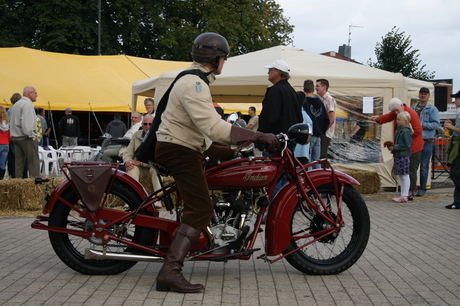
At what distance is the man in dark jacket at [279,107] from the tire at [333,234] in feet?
8.18

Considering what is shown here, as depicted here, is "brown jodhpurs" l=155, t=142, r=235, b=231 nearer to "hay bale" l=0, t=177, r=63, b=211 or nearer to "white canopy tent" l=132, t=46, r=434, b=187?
"hay bale" l=0, t=177, r=63, b=211

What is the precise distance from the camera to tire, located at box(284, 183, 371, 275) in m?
4.93

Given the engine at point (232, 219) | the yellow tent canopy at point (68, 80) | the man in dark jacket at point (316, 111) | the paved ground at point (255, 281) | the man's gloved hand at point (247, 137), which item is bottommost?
the paved ground at point (255, 281)

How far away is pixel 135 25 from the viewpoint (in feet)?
119

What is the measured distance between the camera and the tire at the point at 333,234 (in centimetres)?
493

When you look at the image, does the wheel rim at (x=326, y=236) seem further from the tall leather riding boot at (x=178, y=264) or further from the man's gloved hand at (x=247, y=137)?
the tall leather riding boot at (x=178, y=264)

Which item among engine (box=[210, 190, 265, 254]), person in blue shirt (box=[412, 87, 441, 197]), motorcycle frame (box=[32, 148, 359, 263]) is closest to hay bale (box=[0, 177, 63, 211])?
motorcycle frame (box=[32, 148, 359, 263])

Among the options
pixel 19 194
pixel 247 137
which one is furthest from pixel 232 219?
pixel 19 194

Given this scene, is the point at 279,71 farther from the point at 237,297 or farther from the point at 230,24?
the point at 230,24

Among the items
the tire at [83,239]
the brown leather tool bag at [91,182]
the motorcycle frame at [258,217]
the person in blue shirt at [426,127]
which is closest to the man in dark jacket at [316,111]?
the person in blue shirt at [426,127]

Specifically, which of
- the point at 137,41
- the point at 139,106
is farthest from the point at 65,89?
the point at 137,41

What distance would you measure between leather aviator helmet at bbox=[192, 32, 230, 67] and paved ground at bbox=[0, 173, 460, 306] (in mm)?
1741

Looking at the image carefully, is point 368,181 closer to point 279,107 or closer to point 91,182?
point 279,107

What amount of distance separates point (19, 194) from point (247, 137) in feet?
19.5
